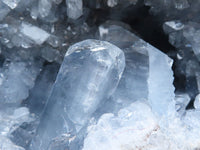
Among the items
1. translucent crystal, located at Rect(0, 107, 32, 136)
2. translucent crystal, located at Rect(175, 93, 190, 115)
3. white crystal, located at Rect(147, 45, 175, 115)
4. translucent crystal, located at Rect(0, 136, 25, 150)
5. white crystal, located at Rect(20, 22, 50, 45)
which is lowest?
translucent crystal, located at Rect(175, 93, 190, 115)

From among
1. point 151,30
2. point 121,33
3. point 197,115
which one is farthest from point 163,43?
point 197,115

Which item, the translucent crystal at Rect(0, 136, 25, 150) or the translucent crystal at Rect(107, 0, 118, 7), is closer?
the translucent crystal at Rect(0, 136, 25, 150)

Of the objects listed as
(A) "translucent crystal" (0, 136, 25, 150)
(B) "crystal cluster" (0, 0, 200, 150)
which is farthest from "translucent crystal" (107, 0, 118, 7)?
(A) "translucent crystal" (0, 136, 25, 150)

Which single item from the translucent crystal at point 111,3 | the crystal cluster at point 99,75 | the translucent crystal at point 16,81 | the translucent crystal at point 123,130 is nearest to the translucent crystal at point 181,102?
the crystal cluster at point 99,75

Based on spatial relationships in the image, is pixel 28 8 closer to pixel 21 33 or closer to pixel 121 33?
pixel 21 33

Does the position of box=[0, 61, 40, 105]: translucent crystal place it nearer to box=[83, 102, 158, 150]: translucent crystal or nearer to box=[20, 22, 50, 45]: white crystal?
box=[20, 22, 50, 45]: white crystal

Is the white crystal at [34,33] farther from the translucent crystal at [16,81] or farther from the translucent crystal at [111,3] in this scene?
the translucent crystal at [111,3]

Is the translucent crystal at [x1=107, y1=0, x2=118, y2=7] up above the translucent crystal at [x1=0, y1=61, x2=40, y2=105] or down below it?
above
